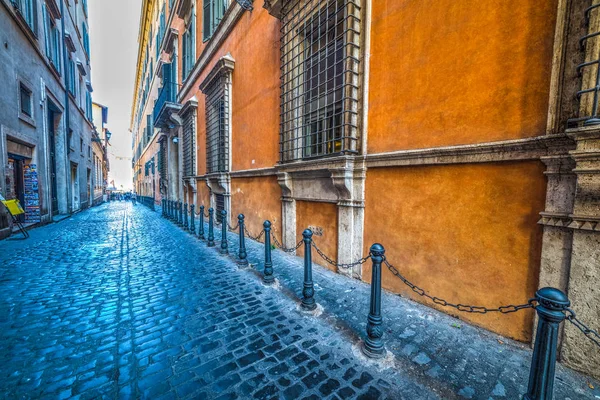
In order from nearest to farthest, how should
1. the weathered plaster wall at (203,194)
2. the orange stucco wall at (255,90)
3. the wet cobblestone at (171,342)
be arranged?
1. the wet cobblestone at (171,342)
2. the orange stucco wall at (255,90)
3. the weathered plaster wall at (203,194)

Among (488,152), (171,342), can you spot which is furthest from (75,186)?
(488,152)

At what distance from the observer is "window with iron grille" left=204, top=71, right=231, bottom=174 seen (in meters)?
9.19

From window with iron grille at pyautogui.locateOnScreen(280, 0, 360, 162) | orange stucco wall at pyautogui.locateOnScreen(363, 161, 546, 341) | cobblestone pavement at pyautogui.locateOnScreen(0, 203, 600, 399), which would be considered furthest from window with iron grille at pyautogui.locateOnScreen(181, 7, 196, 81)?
orange stucco wall at pyautogui.locateOnScreen(363, 161, 546, 341)

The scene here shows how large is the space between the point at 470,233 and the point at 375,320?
5.15 ft

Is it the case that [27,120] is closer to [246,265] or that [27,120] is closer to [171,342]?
[246,265]

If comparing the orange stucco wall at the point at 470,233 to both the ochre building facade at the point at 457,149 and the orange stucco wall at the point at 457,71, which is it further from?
the orange stucco wall at the point at 457,71

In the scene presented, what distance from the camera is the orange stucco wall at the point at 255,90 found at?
22.2 feet

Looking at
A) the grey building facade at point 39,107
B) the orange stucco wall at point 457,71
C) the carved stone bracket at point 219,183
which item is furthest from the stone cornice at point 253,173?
the grey building facade at point 39,107

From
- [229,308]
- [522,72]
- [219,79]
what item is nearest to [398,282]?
[229,308]

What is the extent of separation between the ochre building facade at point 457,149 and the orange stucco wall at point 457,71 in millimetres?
14

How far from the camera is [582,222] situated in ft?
6.91

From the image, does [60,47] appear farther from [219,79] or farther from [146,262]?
[146,262]

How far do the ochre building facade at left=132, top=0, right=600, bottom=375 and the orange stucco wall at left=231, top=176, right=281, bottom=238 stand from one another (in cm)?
48

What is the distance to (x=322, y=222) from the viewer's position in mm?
5195
